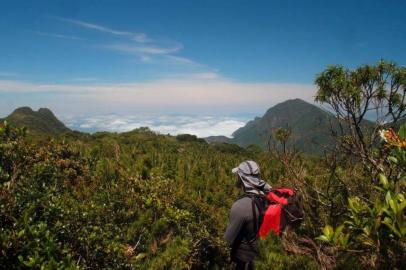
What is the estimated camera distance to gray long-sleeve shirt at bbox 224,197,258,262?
5.31 meters

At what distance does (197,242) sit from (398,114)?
5.01 meters

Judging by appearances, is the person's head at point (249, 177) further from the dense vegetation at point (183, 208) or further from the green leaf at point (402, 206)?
the green leaf at point (402, 206)

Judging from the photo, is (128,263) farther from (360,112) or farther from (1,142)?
(360,112)

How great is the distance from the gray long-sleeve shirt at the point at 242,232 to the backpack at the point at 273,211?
0.31 ft

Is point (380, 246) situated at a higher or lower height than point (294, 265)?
higher

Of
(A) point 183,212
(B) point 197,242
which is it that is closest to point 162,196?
(A) point 183,212

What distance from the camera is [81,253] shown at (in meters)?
4.60

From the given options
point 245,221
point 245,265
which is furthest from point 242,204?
point 245,265

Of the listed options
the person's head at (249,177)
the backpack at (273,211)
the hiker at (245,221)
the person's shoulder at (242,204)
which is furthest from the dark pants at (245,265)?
the person's head at (249,177)

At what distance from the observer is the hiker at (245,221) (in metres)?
5.32

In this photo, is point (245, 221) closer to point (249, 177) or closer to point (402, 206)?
point (249, 177)

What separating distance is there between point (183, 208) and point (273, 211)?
3169 mm

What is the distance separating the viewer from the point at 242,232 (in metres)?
5.48

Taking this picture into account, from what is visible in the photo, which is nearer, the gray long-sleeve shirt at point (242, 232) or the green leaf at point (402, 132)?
the green leaf at point (402, 132)
